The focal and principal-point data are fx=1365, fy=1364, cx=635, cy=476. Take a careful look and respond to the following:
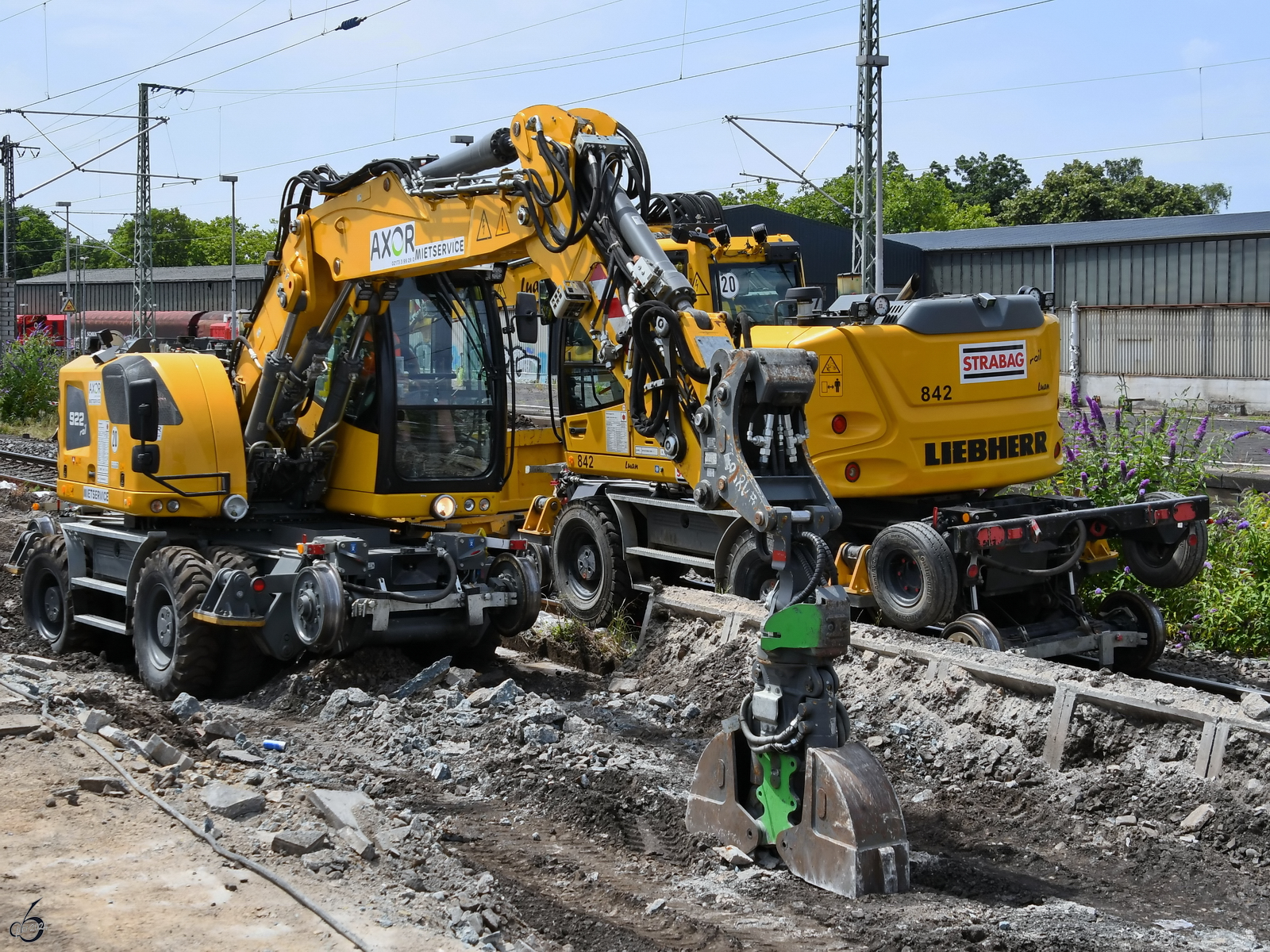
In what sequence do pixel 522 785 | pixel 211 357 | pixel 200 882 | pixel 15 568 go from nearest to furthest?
1. pixel 200 882
2. pixel 522 785
3. pixel 211 357
4. pixel 15 568

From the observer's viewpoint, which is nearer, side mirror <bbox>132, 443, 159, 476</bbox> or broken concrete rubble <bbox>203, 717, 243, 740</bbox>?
broken concrete rubble <bbox>203, 717, 243, 740</bbox>

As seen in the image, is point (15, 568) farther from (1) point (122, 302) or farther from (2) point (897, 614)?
(1) point (122, 302)

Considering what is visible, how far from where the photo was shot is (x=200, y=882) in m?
5.23

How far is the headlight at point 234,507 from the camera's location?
9234mm

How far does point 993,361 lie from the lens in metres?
9.66

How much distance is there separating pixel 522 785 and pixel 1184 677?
4.75m

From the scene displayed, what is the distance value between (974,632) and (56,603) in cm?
703

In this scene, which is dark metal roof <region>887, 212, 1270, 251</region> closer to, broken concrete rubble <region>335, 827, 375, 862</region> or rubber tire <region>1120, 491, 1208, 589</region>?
rubber tire <region>1120, 491, 1208, 589</region>

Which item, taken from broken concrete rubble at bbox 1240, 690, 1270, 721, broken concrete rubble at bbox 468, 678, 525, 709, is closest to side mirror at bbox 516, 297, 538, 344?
broken concrete rubble at bbox 468, 678, 525, 709

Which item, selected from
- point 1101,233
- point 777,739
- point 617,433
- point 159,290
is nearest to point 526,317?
point 617,433

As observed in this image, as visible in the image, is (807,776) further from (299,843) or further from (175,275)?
(175,275)

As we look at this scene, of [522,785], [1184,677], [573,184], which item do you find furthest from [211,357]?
[1184,677]

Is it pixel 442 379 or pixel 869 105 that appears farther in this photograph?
pixel 869 105

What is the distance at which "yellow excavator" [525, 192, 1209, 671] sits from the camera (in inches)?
348
